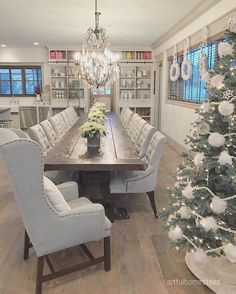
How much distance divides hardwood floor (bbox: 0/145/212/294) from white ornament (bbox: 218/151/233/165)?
0.99m

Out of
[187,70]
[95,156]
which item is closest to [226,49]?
[95,156]

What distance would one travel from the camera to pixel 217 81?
1.84m

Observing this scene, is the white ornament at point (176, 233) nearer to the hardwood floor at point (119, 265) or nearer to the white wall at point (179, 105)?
the hardwood floor at point (119, 265)

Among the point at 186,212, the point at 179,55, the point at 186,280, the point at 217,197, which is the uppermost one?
the point at 179,55

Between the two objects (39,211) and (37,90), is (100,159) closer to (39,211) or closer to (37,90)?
(39,211)

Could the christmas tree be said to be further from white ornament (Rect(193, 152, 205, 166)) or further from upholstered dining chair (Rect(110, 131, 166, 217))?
upholstered dining chair (Rect(110, 131, 166, 217))

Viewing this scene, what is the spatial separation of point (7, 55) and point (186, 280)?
9.13 m

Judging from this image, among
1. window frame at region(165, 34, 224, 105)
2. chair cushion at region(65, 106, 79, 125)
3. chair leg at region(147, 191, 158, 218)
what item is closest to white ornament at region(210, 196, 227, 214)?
chair leg at region(147, 191, 158, 218)

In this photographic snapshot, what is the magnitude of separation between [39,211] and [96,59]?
3.29m

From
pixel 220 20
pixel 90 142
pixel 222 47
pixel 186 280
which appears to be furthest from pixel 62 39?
pixel 186 280

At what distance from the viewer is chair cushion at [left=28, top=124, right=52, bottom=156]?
337 cm

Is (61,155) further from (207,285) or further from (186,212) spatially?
(207,285)

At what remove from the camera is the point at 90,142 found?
314 centimetres

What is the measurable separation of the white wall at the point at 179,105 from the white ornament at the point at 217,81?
2473 millimetres
